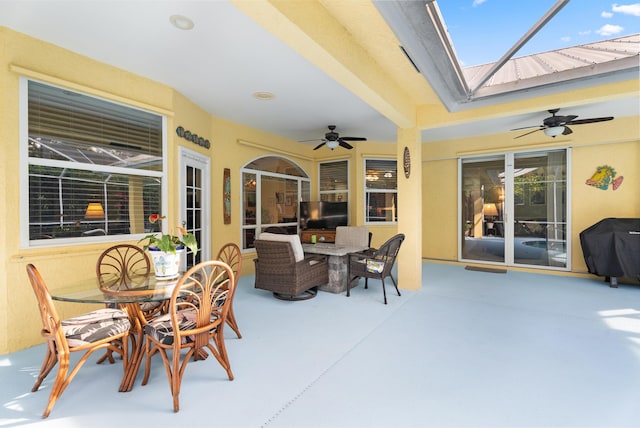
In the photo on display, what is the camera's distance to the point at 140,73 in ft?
11.0

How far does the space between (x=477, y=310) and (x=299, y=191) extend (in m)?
4.42

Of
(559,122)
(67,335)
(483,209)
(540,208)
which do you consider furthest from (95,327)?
(540,208)

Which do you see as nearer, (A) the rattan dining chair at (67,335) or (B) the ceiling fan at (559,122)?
(A) the rattan dining chair at (67,335)

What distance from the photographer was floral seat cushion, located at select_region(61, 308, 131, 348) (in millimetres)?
1889

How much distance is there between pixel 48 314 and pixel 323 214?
Answer: 4.96 m

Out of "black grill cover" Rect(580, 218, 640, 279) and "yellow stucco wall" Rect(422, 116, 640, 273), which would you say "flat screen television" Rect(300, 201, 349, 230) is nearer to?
"yellow stucco wall" Rect(422, 116, 640, 273)

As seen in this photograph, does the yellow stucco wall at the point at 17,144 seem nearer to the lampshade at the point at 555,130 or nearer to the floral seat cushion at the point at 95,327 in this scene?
the floral seat cushion at the point at 95,327

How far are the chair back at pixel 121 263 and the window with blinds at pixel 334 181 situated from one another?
4.43 m

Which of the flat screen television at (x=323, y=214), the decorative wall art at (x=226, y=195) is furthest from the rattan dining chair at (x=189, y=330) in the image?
the flat screen television at (x=323, y=214)

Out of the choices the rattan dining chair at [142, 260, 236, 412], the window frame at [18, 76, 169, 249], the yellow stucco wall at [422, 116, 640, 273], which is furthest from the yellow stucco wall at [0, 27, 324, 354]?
the yellow stucco wall at [422, 116, 640, 273]

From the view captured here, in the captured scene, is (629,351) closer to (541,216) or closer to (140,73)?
(541,216)

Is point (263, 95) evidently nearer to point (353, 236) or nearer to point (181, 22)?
point (181, 22)

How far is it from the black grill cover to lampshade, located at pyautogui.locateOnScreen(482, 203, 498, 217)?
57.4 inches

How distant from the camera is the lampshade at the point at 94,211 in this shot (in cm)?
311
